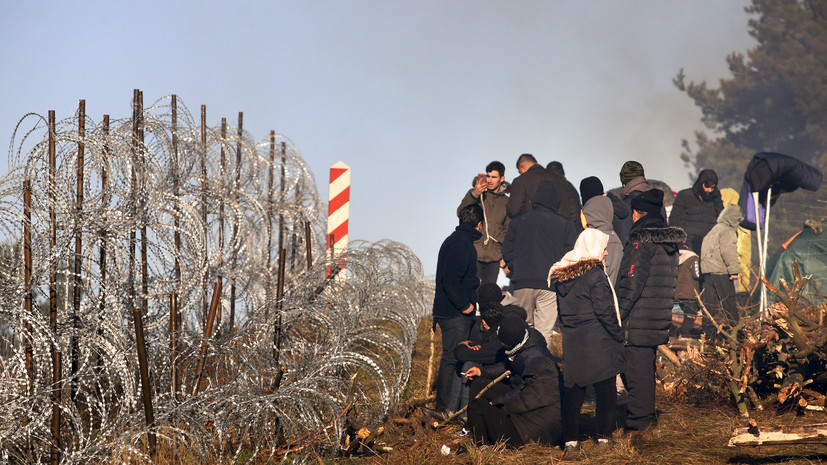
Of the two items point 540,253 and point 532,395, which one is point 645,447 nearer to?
point 532,395

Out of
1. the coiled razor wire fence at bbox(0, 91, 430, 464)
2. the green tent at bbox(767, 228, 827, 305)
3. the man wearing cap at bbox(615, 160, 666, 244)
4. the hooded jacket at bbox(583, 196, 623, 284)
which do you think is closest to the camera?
the coiled razor wire fence at bbox(0, 91, 430, 464)

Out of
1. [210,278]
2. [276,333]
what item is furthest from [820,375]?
[210,278]

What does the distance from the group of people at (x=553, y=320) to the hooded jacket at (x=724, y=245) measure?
263 cm

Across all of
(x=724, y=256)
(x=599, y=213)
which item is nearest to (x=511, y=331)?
(x=599, y=213)

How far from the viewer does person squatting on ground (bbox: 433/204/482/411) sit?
703 centimetres

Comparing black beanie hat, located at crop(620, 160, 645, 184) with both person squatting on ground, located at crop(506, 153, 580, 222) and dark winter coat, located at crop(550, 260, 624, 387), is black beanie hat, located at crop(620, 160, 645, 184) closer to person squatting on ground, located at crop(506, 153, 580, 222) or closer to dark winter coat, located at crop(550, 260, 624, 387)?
person squatting on ground, located at crop(506, 153, 580, 222)

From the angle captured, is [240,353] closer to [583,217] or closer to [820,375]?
[583,217]

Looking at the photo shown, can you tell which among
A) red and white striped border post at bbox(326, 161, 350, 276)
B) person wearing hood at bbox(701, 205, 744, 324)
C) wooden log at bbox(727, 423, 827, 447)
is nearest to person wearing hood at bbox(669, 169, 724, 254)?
person wearing hood at bbox(701, 205, 744, 324)

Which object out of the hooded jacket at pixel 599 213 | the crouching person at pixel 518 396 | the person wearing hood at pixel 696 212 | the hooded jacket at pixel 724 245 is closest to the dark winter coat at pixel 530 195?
the hooded jacket at pixel 599 213

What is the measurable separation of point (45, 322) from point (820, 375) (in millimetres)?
5724

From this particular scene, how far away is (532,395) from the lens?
19.5 ft

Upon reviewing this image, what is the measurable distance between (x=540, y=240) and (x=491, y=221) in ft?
5.15

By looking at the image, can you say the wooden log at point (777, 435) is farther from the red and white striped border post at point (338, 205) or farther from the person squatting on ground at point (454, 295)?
the red and white striped border post at point (338, 205)

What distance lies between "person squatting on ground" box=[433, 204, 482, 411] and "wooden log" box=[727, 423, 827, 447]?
7.61ft
